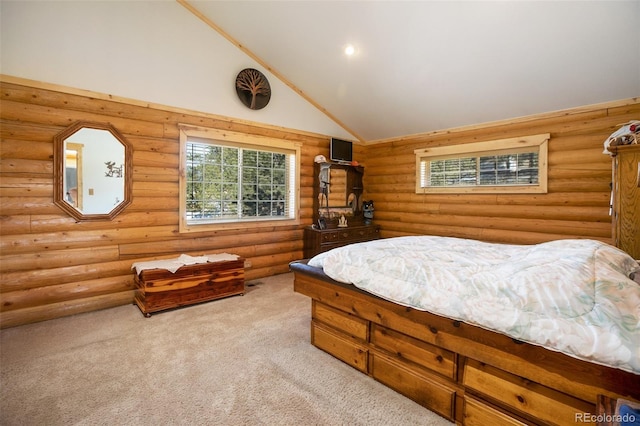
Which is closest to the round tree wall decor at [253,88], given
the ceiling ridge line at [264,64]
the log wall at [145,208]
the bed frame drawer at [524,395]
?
the ceiling ridge line at [264,64]

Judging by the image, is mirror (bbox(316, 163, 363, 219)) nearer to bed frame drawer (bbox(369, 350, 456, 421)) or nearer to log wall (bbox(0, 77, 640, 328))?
log wall (bbox(0, 77, 640, 328))

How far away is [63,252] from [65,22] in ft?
7.79

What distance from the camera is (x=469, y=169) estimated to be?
4766 mm

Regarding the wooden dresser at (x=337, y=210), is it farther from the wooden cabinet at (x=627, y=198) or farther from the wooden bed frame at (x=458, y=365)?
the wooden cabinet at (x=627, y=198)

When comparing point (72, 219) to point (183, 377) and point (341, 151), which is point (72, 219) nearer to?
point (183, 377)

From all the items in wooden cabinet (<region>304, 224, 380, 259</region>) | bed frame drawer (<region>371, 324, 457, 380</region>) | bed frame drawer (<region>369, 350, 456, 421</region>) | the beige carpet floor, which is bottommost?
the beige carpet floor

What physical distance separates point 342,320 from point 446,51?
3.20 meters

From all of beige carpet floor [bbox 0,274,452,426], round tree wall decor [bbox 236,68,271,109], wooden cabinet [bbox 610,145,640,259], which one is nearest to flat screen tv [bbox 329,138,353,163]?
round tree wall decor [bbox 236,68,271,109]

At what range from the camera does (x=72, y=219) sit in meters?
3.22

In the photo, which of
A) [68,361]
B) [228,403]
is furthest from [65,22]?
[228,403]

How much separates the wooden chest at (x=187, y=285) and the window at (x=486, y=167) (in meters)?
3.40

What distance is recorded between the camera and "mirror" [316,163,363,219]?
5.34 metres

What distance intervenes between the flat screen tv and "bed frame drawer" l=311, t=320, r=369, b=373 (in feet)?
11.3

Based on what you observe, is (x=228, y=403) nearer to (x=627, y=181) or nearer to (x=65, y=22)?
(x=627, y=181)
